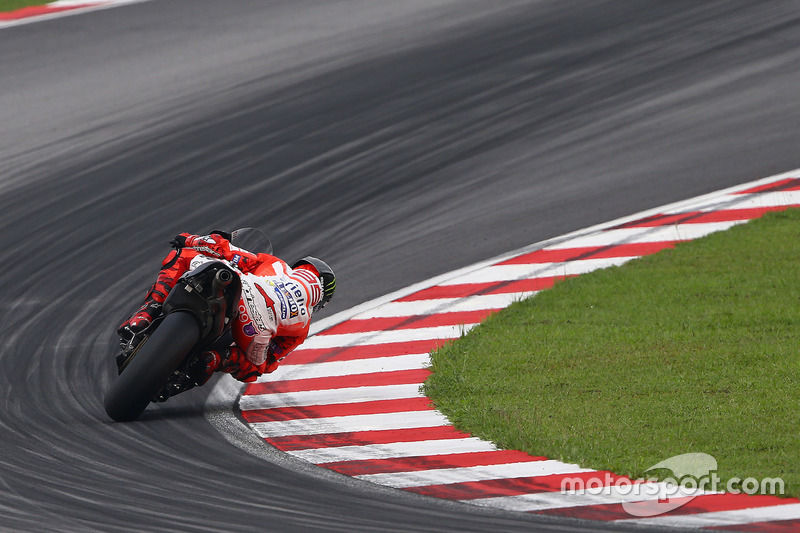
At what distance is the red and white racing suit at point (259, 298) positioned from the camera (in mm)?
8672

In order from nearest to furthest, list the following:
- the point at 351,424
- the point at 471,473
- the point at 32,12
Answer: the point at 471,473 → the point at 351,424 → the point at 32,12

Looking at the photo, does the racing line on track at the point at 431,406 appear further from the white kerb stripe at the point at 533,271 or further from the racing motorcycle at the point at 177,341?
the racing motorcycle at the point at 177,341

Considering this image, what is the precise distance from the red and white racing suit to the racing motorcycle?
0.22m

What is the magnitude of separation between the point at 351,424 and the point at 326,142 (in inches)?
258

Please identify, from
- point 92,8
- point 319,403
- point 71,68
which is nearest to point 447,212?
point 319,403

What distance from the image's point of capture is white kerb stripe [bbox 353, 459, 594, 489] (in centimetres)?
709

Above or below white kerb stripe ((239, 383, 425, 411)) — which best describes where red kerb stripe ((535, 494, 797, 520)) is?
below

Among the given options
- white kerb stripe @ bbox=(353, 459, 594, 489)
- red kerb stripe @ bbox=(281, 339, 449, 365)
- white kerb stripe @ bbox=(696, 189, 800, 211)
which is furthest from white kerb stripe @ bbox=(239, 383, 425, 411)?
white kerb stripe @ bbox=(696, 189, 800, 211)

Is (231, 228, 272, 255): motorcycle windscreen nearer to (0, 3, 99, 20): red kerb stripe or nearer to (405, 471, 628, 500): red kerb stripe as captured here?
(405, 471, 628, 500): red kerb stripe

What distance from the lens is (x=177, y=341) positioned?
316 inches

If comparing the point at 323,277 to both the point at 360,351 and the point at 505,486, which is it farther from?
the point at 505,486

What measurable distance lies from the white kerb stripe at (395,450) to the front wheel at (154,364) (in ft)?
3.33

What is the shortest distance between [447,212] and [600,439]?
5.80m

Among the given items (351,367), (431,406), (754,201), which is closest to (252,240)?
(351,367)
